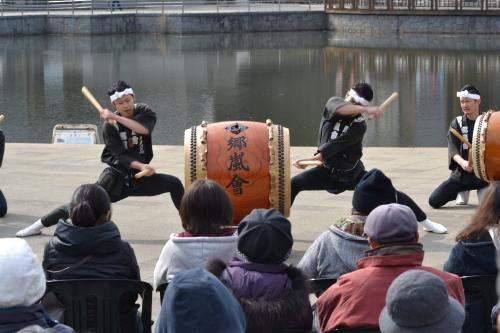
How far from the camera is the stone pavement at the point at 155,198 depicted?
22.2 feet

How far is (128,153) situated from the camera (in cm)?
654

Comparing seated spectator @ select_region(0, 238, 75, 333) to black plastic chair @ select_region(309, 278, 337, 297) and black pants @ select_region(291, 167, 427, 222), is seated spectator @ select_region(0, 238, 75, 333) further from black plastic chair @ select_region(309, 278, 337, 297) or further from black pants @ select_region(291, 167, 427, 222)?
black pants @ select_region(291, 167, 427, 222)

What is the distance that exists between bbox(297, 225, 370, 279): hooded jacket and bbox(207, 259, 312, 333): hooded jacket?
0.65 metres

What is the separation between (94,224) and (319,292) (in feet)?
3.16

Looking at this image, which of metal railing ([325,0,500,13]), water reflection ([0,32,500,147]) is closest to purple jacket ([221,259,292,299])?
water reflection ([0,32,500,147])

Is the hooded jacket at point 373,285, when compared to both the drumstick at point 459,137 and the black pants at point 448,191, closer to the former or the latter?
the drumstick at point 459,137

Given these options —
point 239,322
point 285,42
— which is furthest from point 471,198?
point 285,42

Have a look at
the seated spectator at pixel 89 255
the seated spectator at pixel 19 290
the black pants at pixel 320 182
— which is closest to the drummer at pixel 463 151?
the black pants at pixel 320 182

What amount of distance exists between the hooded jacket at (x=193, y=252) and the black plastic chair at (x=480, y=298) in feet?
3.09

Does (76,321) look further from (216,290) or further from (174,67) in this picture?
(174,67)

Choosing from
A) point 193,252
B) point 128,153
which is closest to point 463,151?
point 128,153

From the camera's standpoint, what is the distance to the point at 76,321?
13.0 feet

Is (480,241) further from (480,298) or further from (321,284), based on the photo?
(321,284)

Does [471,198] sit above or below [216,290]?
below
